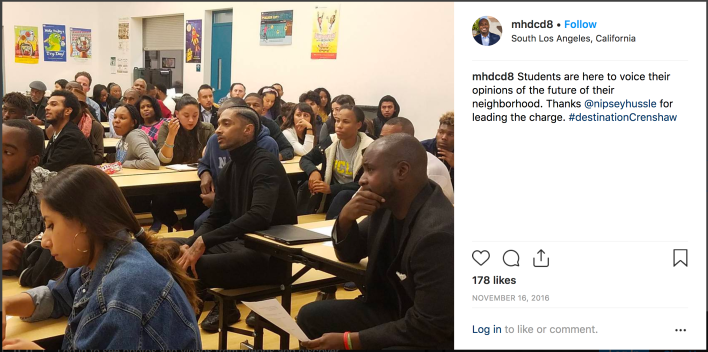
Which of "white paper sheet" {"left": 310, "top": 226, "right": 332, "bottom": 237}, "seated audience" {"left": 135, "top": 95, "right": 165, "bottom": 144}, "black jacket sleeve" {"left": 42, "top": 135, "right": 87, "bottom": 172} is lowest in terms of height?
"white paper sheet" {"left": 310, "top": 226, "right": 332, "bottom": 237}

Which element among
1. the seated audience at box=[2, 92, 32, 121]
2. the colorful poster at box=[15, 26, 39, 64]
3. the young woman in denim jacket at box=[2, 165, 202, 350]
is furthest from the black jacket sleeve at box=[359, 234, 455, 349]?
the colorful poster at box=[15, 26, 39, 64]

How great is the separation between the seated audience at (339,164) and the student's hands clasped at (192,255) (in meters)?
1.65

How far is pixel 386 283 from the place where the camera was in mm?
2297

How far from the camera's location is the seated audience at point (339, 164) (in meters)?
4.62

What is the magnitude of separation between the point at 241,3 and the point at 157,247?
9268 millimetres

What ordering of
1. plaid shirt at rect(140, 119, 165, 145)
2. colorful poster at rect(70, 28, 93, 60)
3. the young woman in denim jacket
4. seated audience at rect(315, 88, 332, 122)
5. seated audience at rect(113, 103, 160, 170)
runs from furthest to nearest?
1. colorful poster at rect(70, 28, 93, 60)
2. seated audience at rect(315, 88, 332, 122)
3. plaid shirt at rect(140, 119, 165, 145)
4. seated audience at rect(113, 103, 160, 170)
5. the young woman in denim jacket

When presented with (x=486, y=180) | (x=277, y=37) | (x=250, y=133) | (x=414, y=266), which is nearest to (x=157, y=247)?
(x=414, y=266)

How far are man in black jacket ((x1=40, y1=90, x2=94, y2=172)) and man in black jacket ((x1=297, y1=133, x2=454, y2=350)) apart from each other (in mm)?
2200

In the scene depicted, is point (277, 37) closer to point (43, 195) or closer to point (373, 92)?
point (373, 92)

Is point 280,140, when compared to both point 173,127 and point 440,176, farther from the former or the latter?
point 440,176

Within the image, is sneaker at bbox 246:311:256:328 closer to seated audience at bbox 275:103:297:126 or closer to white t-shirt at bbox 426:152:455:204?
white t-shirt at bbox 426:152:455:204

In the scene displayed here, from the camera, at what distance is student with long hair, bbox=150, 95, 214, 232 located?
4.77 metres

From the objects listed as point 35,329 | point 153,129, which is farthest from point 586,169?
point 153,129

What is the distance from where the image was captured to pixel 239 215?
331 centimetres
